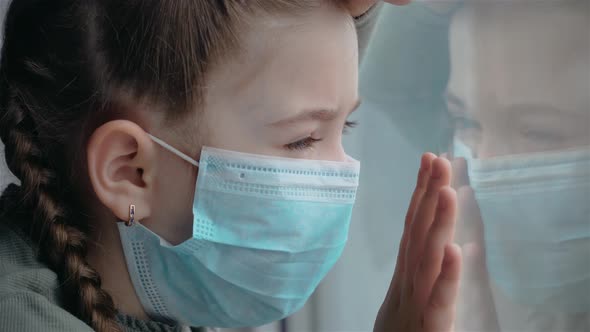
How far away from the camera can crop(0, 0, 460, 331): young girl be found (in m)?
0.82

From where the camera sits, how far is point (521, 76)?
903 mm

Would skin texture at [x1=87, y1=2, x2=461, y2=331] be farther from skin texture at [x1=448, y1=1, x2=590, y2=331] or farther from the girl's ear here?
skin texture at [x1=448, y1=1, x2=590, y2=331]

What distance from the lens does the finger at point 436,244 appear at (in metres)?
0.81

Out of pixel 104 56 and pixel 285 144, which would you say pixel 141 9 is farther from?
pixel 285 144

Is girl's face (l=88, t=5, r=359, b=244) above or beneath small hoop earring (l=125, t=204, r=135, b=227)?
above

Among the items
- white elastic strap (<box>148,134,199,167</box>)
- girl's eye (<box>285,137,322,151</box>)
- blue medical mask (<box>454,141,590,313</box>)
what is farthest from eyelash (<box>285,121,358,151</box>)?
blue medical mask (<box>454,141,590,313</box>)

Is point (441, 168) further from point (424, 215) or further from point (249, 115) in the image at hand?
point (249, 115)

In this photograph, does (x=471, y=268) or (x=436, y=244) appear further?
(x=471, y=268)

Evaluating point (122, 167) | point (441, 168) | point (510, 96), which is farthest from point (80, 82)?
point (510, 96)

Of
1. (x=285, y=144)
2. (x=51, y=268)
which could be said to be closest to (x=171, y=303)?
(x=51, y=268)

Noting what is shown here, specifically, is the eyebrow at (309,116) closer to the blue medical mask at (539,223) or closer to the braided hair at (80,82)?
the braided hair at (80,82)

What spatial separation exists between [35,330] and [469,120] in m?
0.65

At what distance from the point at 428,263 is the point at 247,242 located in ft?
0.78

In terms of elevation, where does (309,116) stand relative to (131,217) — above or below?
above
